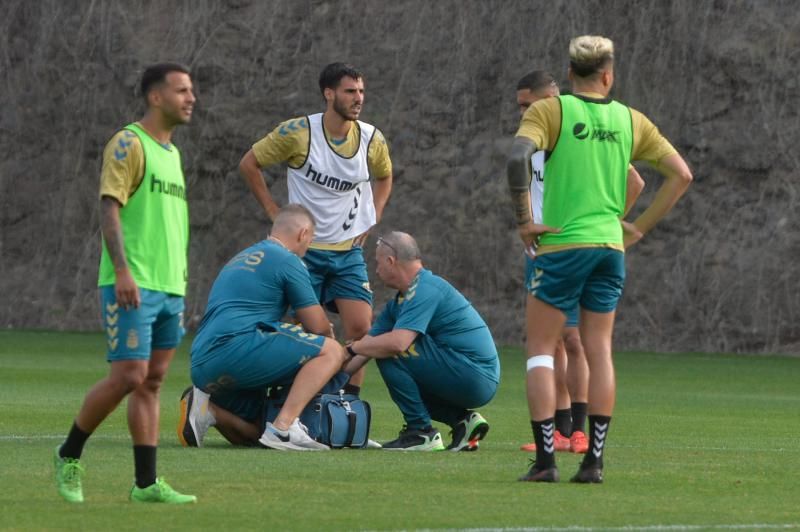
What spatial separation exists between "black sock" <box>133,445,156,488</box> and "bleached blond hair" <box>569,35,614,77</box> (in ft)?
7.90

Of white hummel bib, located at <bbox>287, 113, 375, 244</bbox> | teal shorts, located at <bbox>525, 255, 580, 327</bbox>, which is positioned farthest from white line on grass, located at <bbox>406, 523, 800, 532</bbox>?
white hummel bib, located at <bbox>287, 113, 375, 244</bbox>

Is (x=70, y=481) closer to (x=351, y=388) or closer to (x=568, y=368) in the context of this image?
(x=568, y=368)

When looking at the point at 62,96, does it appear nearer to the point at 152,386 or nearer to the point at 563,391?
the point at 563,391

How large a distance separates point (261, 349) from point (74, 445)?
2.31m

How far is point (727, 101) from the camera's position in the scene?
20.6 meters

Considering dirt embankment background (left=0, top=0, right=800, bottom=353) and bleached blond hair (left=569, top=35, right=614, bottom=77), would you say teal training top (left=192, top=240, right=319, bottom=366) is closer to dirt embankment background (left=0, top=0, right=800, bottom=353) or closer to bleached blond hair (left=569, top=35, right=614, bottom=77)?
bleached blond hair (left=569, top=35, right=614, bottom=77)

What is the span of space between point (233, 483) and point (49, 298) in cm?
1698

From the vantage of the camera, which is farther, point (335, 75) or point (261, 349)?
point (335, 75)

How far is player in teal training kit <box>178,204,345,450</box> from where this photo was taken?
8953 millimetres

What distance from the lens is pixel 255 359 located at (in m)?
8.95

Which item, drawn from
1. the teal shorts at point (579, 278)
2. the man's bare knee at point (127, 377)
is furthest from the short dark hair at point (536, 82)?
the man's bare knee at point (127, 377)

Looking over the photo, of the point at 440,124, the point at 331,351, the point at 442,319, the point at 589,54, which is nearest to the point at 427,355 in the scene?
the point at 442,319

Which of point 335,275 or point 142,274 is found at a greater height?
point 142,274

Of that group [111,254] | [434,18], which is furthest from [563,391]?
[434,18]
